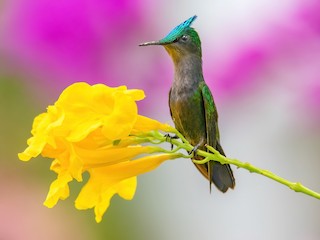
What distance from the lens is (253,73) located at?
5.06 feet

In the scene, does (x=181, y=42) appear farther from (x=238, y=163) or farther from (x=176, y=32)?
(x=238, y=163)

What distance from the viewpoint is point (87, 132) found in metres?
0.53

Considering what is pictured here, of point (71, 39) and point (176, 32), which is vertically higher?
point (176, 32)

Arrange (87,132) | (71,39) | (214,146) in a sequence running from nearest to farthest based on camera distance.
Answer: (87,132) < (214,146) < (71,39)

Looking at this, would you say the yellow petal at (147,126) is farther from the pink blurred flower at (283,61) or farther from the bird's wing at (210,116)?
the pink blurred flower at (283,61)

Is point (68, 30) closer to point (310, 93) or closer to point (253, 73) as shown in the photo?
point (253, 73)

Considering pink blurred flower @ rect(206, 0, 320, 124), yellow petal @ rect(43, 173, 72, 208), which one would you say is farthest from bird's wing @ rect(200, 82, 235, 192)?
pink blurred flower @ rect(206, 0, 320, 124)

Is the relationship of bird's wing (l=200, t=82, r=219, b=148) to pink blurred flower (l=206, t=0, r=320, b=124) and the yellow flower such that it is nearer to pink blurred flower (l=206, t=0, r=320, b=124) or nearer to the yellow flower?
the yellow flower

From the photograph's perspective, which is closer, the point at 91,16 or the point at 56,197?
the point at 56,197

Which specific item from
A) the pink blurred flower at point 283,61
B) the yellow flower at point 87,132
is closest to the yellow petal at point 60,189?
the yellow flower at point 87,132

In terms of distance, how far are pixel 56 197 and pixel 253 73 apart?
40.0 inches

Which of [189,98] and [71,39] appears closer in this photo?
[189,98]

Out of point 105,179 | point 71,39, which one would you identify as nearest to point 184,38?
point 105,179

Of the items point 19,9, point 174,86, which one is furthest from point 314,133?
point 174,86
